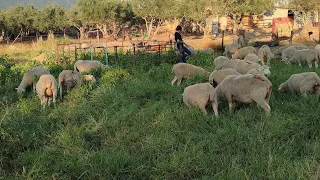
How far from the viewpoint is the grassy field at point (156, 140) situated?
4699mm

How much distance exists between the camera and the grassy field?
4699 millimetres

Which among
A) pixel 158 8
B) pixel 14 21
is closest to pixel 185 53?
pixel 158 8

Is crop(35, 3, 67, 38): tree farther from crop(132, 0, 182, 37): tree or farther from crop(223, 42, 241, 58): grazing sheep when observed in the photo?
crop(223, 42, 241, 58): grazing sheep

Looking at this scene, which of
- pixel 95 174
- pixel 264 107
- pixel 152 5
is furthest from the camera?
pixel 152 5

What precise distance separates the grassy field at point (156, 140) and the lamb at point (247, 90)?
208mm

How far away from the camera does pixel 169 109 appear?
23.8ft

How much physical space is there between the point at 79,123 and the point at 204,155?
3.10 m

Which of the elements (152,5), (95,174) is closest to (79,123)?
(95,174)

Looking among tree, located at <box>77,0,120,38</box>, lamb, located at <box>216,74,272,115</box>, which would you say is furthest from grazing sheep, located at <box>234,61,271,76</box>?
tree, located at <box>77,0,120,38</box>

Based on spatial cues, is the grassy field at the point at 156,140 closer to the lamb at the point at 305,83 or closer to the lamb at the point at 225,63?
the lamb at the point at 305,83

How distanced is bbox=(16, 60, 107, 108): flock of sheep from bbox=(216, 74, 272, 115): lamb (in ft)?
14.1

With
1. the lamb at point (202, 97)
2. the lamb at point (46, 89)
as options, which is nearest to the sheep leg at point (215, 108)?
the lamb at point (202, 97)

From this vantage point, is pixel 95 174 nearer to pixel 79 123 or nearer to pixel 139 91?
pixel 79 123

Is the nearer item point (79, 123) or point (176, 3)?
point (79, 123)
